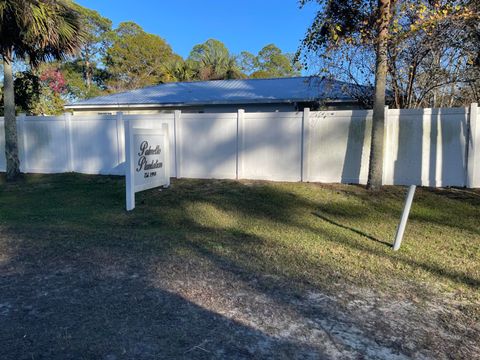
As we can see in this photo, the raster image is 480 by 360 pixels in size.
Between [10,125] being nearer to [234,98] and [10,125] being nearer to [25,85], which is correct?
[25,85]

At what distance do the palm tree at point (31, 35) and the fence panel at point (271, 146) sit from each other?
5686mm

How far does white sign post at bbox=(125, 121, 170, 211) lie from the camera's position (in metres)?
8.23

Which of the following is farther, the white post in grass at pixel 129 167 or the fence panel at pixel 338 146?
the fence panel at pixel 338 146

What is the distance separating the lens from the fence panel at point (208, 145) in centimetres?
1182

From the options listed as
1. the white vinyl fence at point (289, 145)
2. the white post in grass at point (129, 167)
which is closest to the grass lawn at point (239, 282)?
the white post in grass at point (129, 167)

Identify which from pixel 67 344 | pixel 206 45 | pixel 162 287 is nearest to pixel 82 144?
pixel 162 287

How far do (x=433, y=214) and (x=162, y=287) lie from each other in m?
6.12

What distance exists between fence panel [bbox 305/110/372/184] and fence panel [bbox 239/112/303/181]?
0.40 m

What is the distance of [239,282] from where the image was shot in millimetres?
4480

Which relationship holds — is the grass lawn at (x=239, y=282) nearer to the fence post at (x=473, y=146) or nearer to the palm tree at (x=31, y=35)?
the fence post at (x=473, y=146)

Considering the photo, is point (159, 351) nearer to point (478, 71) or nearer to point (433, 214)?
point (433, 214)

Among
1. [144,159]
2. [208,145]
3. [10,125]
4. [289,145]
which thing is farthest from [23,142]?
[289,145]

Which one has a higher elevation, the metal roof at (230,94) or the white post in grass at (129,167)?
the metal roof at (230,94)

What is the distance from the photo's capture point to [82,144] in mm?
13594
